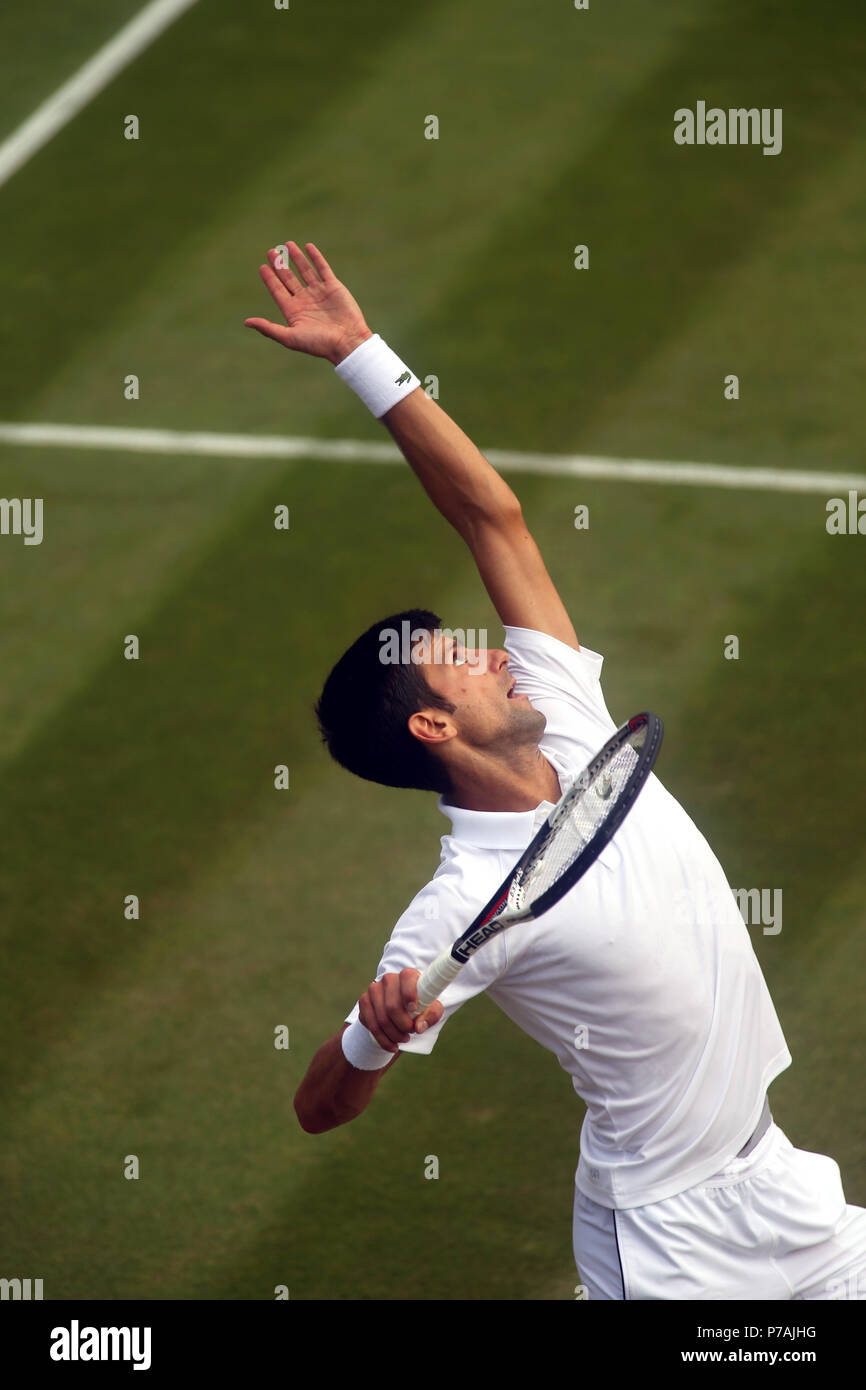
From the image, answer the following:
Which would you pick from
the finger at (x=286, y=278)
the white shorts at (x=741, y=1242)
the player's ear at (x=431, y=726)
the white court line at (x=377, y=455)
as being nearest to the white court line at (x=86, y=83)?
the white court line at (x=377, y=455)

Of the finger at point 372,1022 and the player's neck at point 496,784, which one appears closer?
the finger at point 372,1022

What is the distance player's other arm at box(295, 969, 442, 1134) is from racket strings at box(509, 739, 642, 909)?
35 centimetres

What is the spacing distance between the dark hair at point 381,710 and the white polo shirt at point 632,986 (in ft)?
0.56

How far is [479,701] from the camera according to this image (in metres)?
4.61

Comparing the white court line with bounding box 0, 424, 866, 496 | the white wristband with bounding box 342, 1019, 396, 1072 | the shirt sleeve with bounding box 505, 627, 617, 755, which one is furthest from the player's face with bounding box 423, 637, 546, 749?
the white court line with bounding box 0, 424, 866, 496

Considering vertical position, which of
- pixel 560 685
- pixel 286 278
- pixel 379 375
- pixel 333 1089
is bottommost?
pixel 333 1089

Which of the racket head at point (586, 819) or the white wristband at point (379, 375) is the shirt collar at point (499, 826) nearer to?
the racket head at point (586, 819)

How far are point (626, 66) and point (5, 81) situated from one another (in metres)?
4.34

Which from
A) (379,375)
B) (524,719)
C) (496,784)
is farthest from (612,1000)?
(379,375)

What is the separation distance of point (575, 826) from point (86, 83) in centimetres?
941

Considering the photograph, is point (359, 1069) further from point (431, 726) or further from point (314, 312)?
point (314, 312)

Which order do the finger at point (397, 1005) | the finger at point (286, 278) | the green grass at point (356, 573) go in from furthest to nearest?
the green grass at point (356, 573) < the finger at point (286, 278) < the finger at point (397, 1005)

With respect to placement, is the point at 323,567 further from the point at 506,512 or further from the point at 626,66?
the point at 626,66

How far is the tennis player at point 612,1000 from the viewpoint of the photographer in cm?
431
